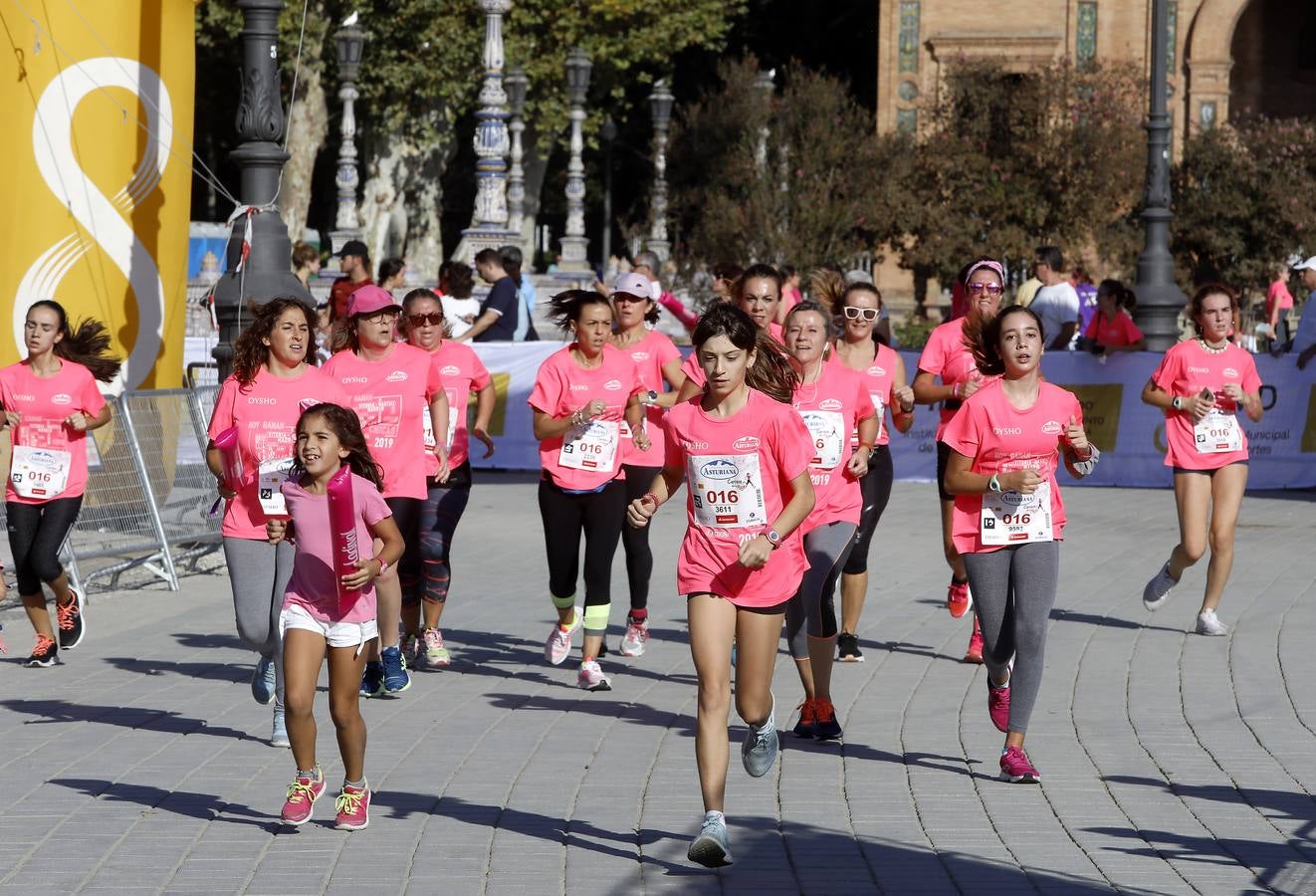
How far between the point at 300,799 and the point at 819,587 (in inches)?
90.9

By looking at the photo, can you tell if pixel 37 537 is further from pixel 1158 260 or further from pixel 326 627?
pixel 1158 260

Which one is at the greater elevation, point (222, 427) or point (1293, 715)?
point (222, 427)

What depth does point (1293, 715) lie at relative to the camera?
866cm

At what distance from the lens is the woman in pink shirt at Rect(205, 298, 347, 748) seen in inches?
313

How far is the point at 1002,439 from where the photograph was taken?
24.9 feet

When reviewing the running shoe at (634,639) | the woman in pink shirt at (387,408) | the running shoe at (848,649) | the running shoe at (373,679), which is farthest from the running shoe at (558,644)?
the running shoe at (848,649)

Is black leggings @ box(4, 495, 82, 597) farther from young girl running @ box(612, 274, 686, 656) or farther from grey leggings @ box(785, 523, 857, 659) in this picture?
grey leggings @ box(785, 523, 857, 659)

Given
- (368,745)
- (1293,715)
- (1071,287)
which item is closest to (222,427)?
(368,745)

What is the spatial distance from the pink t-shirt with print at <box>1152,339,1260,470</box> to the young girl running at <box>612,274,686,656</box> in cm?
258

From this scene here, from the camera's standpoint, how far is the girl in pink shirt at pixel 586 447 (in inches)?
377

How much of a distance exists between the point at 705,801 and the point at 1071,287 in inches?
548

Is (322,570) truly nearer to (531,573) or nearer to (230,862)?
(230,862)

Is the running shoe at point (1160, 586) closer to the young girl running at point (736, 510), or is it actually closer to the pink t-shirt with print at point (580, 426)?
the pink t-shirt with print at point (580, 426)

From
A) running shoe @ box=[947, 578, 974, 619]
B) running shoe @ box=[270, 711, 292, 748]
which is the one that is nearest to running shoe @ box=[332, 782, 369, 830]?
running shoe @ box=[270, 711, 292, 748]
